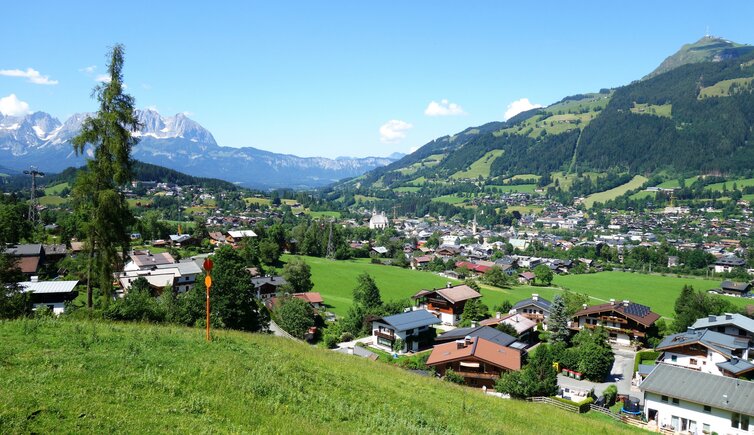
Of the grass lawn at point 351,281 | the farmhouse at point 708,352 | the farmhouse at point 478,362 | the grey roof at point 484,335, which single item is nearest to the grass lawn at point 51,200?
the grass lawn at point 351,281

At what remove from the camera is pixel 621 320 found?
1767 inches

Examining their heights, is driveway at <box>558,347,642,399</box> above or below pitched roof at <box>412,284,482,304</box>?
below

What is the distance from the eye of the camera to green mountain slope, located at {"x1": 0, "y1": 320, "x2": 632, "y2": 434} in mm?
7453

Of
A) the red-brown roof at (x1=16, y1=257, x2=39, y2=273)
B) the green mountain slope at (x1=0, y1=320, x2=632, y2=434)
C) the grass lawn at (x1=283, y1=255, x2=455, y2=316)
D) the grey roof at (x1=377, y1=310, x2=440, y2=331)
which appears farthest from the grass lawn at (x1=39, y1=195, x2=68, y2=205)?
the green mountain slope at (x1=0, y1=320, x2=632, y2=434)

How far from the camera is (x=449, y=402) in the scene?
1452cm

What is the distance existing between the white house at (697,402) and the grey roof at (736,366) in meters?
7.20

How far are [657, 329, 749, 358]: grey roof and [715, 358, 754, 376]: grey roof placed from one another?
709 mm

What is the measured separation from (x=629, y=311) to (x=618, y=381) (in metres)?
13.2

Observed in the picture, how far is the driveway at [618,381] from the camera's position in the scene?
103 feet

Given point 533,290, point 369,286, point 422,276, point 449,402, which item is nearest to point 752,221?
point 533,290

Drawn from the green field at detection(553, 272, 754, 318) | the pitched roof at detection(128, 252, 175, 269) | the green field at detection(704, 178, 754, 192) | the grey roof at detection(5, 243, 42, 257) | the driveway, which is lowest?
the green field at detection(553, 272, 754, 318)

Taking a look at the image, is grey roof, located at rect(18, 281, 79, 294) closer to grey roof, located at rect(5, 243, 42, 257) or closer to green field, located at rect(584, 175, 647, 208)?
grey roof, located at rect(5, 243, 42, 257)

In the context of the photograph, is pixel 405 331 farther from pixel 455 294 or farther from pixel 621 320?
pixel 621 320

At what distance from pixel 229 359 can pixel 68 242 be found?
2401 inches
